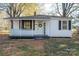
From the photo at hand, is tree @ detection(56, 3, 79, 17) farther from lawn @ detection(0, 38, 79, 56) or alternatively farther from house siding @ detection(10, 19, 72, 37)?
lawn @ detection(0, 38, 79, 56)

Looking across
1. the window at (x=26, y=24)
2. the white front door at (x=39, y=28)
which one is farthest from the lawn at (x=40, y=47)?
the window at (x=26, y=24)

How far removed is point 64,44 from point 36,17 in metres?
0.76

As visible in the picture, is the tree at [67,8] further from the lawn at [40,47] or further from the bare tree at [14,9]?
the bare tree at [14,9]

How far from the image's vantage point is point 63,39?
14.3m

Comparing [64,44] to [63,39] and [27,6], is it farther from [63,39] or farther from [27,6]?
[27,6]

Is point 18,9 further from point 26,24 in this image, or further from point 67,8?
point 67,8

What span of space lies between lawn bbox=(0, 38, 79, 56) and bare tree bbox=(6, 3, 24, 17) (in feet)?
1.64

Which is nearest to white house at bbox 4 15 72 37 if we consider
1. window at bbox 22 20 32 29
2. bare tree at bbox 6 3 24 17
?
window at bbox 22 20 32 29

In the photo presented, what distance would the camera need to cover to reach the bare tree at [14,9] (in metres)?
14.2

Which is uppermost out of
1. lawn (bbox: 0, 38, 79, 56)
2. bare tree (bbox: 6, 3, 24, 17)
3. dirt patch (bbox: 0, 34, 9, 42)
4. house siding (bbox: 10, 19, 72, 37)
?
bare tree (bbox: 6, 3, 24, 17)

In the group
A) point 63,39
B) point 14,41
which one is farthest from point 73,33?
point 14,41

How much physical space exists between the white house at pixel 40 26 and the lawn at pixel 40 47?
0.14m

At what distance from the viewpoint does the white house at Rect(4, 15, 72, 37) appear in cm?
1441

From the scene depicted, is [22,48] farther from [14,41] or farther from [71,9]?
[71,9]
